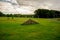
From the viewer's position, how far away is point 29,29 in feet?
21.2

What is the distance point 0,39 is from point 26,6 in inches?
64.4

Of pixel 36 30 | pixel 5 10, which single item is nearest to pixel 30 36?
pixel 36 30

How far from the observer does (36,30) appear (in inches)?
254

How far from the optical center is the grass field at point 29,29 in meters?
6.27

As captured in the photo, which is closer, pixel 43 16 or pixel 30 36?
pixel 30 36

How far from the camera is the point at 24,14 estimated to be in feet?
22.2

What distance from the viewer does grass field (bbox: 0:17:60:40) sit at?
6.27m

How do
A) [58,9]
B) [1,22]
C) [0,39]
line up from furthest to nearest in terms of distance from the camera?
[58,9] → [1,22] → [0,39]

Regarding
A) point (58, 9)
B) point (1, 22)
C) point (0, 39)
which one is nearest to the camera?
point (0, 39)

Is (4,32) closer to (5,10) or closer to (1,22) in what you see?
(1,22)

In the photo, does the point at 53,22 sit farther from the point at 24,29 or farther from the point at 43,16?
the point at 24,29

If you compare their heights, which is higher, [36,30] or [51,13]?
[51,13]

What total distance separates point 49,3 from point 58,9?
0.41 m

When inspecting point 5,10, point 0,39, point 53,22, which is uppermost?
point 5,10
